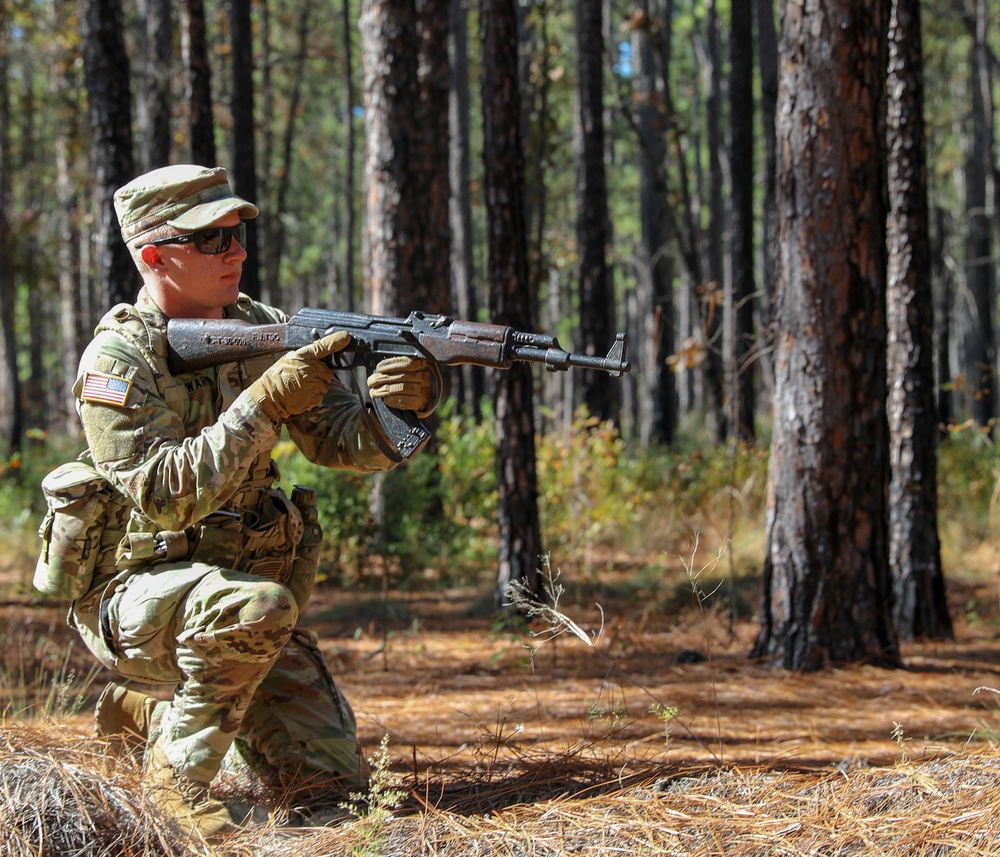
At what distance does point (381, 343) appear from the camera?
3213mm

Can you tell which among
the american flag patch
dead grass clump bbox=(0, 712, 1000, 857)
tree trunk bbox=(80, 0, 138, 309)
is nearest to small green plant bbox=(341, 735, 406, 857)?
dead grass clump bbox=(0, 712, 1000, 857)

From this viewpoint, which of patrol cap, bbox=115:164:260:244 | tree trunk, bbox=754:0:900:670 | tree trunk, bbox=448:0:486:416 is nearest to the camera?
patrol cap, bbox=115:164:260:244

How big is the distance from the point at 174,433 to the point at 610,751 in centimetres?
194

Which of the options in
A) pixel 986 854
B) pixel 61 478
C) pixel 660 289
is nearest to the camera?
pixel 986 854

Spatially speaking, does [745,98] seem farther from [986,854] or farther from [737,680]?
[986,854]

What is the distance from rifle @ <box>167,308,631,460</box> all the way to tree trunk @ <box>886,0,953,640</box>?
381 centimetres

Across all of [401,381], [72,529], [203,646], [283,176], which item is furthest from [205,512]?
[283,176]

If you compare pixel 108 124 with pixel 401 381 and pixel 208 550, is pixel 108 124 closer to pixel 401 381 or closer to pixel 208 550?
pixel 208 550

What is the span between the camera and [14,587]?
328 inches

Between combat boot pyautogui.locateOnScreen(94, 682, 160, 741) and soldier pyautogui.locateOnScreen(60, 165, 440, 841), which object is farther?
combat boot pyautogui.locateOnScreen(94, 682, 160, 741)

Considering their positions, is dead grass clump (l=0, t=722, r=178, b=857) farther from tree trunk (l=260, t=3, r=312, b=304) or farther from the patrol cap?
tree trunk (l=260, t=3, r=312, b=304)

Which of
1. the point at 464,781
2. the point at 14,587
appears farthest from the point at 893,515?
the point at 14,587

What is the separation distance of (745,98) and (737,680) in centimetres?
1034

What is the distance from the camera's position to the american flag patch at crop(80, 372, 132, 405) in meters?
3.04
